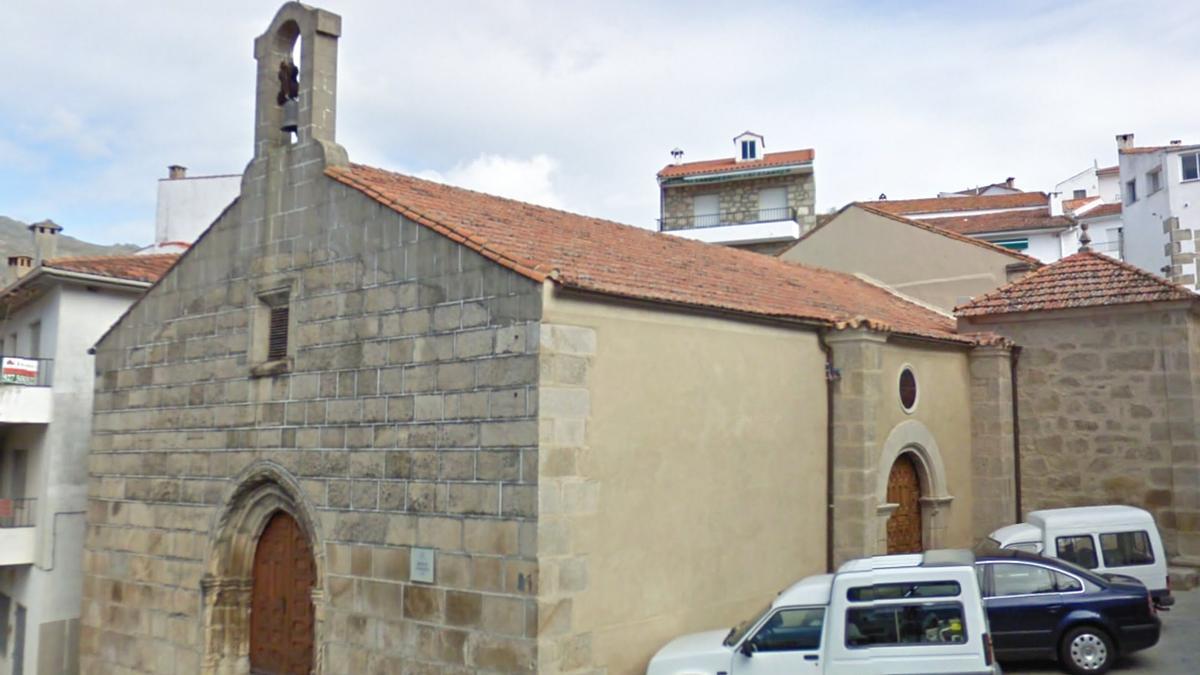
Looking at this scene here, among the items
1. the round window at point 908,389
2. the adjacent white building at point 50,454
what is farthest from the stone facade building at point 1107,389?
the adjacent white building at point 50,454

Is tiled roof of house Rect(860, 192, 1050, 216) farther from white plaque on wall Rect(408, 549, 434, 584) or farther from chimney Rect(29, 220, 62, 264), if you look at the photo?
white plaque on wall Rect(408, 549, 434, 584)

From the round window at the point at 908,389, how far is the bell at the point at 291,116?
29.6 ft

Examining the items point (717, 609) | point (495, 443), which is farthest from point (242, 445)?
point (717, 609)

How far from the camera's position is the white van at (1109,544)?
41.1 feet

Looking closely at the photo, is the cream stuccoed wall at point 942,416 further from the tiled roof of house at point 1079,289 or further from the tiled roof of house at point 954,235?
the tiled roof of house at point 954,235

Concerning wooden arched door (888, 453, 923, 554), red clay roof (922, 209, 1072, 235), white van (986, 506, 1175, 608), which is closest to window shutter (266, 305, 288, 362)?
wooden arched door (888, 453, 923, 554)

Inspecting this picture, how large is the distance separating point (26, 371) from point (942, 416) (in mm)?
15138

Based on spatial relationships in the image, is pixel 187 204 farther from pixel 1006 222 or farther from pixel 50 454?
pixel 1006 222

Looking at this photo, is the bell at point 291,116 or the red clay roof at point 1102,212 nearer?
the bell at point 291,116

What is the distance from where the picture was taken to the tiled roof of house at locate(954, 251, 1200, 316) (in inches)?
617

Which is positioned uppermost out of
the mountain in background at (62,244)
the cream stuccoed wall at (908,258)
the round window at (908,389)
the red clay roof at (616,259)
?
the mountain in background at (62,244)

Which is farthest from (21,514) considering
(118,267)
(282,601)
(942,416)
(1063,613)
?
(1063,613)

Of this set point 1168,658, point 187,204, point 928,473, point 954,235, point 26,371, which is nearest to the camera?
point 1168,658

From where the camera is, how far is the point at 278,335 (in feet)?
41.1
